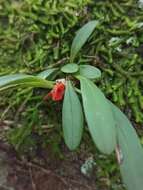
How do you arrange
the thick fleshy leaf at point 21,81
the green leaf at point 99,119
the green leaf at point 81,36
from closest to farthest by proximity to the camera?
the green leaf at point 99,119 → the thick fleshy leaf at point 21,81 → the green leaf at point 81,36

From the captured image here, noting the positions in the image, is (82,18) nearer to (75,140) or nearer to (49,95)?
(49,95)

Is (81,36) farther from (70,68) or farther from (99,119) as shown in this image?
(99,119)

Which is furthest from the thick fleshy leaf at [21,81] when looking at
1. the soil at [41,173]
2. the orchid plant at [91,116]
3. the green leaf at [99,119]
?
the soil at [41,173]

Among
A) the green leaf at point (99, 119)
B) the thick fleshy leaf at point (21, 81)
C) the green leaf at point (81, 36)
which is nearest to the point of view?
the green leaf at point (99, 119)

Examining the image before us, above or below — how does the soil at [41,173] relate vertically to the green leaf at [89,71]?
below

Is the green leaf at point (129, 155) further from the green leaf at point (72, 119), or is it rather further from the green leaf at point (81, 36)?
the green leaf at point (81, 36)

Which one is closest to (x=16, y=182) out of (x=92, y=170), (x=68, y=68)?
(x=92, y=170)
